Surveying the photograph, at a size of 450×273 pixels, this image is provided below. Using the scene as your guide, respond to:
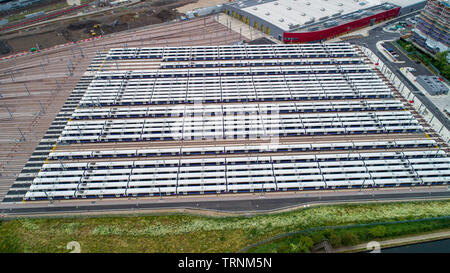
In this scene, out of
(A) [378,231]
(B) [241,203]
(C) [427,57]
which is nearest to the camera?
(A) [378,231]

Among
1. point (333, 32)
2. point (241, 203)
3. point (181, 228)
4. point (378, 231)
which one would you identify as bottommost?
point (378, 231)

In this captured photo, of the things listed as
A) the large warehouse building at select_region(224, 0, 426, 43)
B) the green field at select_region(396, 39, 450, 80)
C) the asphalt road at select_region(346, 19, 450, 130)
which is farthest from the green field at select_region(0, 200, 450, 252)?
the large warehouse building at select_region(224, 0, 426, 43)

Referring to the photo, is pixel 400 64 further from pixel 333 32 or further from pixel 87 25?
pixel 87 25

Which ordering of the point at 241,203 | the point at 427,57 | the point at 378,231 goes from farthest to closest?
the point at 427,57 < the point at 241,203 < the point at 378,231

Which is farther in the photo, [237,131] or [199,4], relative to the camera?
[199,4]

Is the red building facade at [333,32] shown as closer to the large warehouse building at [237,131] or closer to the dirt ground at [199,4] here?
the large warehouse building at [237,131]

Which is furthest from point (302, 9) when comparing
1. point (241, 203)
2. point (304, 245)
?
point (304, 245)

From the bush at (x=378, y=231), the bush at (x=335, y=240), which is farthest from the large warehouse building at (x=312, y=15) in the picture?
the bush at (x=335, y=240)
